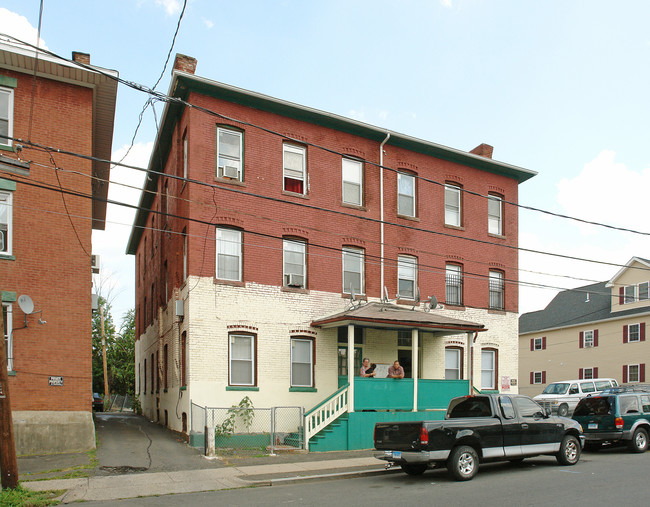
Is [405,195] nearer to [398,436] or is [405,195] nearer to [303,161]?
[303,161]

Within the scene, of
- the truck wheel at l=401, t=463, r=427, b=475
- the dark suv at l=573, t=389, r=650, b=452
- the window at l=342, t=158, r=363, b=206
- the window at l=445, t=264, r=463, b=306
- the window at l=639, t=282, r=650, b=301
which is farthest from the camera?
the window at l=639, t=282, r=650, b=301

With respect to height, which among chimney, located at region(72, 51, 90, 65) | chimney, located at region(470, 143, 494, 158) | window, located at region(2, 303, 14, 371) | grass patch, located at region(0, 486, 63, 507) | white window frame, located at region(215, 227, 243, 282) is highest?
chimney, located at region(72, 51, 90, 65)

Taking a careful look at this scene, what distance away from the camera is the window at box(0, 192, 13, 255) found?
1669 centimetres

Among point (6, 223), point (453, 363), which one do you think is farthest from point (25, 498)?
point (453, 363)

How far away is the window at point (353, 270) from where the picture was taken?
2175 centimetres

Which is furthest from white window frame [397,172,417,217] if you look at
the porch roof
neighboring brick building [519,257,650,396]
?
neighboring brick building [519,257,650,396]

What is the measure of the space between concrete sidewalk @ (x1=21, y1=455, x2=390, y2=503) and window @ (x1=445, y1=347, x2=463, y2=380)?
8.81m

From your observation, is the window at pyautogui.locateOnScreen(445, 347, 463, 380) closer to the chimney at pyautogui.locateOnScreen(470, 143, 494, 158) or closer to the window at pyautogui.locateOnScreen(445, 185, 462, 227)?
the window at pyautogui.locateOnScreen(445, 185, 462, 227)

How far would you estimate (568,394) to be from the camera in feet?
102

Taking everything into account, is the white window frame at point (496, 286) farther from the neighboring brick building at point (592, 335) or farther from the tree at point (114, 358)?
the tree at point (114, 358)

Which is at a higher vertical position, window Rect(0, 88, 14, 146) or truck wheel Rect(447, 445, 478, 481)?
window Rect(0, 88, 14, 146)

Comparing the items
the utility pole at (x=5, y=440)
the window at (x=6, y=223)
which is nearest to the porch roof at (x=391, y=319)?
the window at (x=6, y=223)

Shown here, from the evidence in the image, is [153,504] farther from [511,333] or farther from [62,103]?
[511,333]

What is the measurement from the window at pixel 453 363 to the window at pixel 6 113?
16061mm
